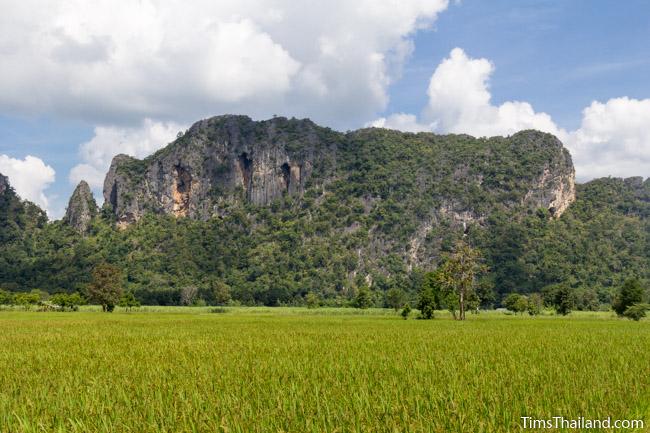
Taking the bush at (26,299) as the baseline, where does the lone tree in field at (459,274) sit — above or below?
above

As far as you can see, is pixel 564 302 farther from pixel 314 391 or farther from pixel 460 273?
pixel 314 391

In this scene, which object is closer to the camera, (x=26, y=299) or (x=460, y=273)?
(x=460, y=273)

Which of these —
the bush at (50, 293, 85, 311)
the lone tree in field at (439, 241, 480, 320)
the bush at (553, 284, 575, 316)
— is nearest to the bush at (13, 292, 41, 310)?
the bush at (50, 293, 85, 311)

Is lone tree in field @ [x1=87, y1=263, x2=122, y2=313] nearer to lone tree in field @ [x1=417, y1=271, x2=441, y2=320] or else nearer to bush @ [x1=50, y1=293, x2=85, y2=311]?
bush @ [x1=50, y1=293, x2=85, y2=311]

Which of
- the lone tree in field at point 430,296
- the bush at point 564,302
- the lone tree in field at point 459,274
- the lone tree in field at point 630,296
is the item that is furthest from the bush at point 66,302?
the lone tree in field at point 630,296

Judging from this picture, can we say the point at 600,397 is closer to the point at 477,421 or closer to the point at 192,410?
the point at 477,421

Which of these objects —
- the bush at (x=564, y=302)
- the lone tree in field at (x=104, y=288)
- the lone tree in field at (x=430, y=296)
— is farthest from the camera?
the lone tree in field at (x=104, y=288)

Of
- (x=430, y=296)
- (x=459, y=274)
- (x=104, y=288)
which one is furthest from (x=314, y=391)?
(x=104, y=288)

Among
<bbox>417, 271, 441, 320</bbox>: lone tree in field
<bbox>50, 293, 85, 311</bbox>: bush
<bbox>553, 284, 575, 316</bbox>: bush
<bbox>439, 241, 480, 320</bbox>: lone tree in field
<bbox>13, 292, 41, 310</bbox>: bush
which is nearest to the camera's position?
<bbox>439, 241, 480, 320</bbox>: lone tree in field

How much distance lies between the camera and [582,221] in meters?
194

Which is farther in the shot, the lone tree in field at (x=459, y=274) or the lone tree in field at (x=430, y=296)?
the lone tree in field at (x=430, y=296)

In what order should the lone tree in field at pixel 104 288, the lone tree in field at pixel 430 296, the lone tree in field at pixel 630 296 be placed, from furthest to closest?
the lone tree in field at pixel 104 288 → the lone tree in field at pixel 630 296 → the lone tree in field at pixel 430 296

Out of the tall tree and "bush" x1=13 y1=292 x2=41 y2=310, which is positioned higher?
the tall tree

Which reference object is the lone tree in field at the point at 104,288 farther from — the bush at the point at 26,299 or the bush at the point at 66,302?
the bush at the point at 26,299
